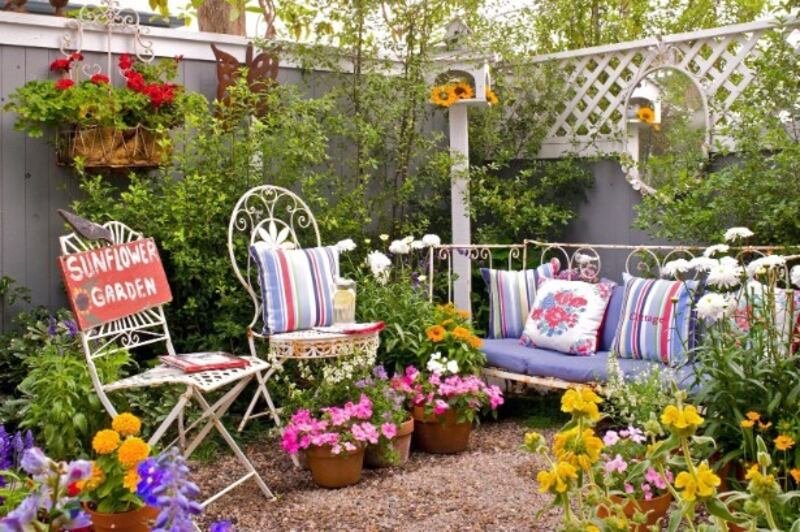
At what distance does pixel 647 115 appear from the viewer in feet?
17.6

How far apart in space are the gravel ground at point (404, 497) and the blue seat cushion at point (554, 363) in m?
0.38

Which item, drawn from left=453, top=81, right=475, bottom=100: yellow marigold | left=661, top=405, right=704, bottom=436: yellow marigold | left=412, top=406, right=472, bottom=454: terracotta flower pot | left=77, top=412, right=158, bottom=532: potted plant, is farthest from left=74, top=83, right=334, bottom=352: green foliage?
left=661, top=405, right=704, bottom=436: yellow marigold

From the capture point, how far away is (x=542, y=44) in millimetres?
6371

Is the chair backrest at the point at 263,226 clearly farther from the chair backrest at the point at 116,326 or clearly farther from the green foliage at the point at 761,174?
the green foliage at the point at 761,174

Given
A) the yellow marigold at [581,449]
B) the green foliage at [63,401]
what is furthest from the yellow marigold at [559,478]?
the green foliage at [63,401]

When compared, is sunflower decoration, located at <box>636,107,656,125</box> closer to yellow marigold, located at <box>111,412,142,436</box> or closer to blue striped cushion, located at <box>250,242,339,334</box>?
blue striped cushion, located at <box>250,242,339,334</box>

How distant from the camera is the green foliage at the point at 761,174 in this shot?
4297 millimetres

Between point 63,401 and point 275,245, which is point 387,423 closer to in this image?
point 275,245

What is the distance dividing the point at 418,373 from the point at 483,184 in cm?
193

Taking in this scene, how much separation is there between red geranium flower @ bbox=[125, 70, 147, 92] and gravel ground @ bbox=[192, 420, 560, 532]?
66.8 inches

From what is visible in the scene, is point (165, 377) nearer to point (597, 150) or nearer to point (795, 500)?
point (795, 500)

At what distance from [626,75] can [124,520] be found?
4.06 meters

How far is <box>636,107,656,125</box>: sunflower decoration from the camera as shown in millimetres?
5359

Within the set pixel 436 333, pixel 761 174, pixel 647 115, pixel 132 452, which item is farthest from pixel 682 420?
pixel 647 115
